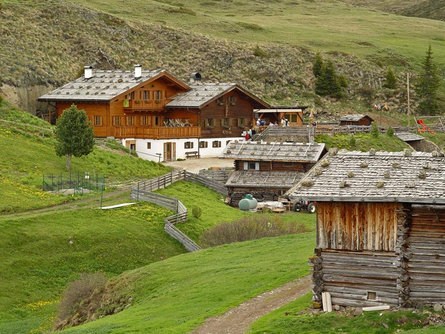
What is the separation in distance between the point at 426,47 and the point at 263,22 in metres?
27.5

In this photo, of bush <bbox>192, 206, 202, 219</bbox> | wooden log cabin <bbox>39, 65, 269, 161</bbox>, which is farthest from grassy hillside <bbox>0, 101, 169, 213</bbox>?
bush <bbox>192, 206, 202, 219</bbox>

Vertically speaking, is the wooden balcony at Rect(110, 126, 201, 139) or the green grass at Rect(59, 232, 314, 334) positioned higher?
the wooden balcony at Rect(110, 126, 201, 139)

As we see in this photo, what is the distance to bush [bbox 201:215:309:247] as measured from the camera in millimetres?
57562

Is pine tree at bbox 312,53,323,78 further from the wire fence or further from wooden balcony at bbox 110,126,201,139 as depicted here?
the wire fence

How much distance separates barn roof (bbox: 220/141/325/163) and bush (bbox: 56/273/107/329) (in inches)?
1203

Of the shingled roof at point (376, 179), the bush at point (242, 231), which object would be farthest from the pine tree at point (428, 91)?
the shingled roof at point (376, 179)

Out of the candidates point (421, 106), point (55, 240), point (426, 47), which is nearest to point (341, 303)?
point (55, 240)

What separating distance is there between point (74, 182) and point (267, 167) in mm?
16019

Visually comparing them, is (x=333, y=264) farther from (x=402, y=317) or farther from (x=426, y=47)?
(x=426, y=47)

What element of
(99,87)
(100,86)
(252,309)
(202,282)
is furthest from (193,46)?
(252,309)

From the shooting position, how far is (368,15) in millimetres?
195375

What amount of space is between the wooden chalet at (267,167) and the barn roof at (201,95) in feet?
54.9

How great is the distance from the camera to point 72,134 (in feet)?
232

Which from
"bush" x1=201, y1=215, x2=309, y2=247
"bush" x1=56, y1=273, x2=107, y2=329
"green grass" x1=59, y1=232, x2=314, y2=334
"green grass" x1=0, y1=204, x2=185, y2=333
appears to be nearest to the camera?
"green grass" x1=59, y1=232, x2=314, y2=334
